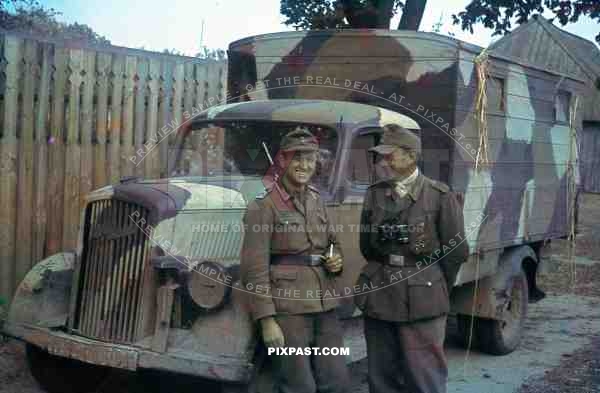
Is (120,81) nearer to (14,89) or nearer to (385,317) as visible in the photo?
(14,89)

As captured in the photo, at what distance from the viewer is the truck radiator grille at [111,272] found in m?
4.60

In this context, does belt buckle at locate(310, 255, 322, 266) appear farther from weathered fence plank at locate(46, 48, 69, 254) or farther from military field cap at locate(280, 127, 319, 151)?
weathered fence plank at locate(46, 48, 69, 254)

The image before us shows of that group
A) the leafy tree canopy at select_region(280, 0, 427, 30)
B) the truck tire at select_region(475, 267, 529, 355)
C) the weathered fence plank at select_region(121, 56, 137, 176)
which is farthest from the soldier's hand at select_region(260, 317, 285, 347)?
the leafy tree canopy at select_region(280, 0, 427, 30)

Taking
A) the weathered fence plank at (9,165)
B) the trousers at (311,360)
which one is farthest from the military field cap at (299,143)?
the weathered fence plank at (9,165)

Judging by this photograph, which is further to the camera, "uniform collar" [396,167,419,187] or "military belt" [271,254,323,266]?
"uniform collar" [396,167,419,187]

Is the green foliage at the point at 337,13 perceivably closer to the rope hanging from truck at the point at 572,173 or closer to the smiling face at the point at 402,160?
the rope hanging from truck at the point at 572,173

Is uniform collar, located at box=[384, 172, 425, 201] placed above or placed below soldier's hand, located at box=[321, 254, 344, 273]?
above

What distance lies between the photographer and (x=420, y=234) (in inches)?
168

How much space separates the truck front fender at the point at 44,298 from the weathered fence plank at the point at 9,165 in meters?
1.18

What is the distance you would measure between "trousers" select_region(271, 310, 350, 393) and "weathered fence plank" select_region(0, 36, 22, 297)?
2.99 m

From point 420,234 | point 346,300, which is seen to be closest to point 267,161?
point 346,300

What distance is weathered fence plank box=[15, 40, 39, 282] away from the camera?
247 inches

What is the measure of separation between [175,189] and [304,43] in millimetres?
2124

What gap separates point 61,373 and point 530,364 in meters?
3.98
